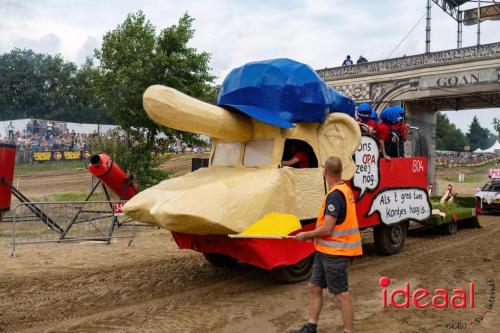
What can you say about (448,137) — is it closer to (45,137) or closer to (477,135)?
(477,135)

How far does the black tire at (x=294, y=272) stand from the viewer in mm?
6316

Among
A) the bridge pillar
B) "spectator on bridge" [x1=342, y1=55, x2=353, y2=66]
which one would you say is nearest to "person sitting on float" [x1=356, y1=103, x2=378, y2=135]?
the bridge pillar

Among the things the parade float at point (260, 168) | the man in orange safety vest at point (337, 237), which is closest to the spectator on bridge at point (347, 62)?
the parade float at point (260, 168)

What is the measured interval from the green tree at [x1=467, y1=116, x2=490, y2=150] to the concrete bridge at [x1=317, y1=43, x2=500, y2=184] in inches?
3210

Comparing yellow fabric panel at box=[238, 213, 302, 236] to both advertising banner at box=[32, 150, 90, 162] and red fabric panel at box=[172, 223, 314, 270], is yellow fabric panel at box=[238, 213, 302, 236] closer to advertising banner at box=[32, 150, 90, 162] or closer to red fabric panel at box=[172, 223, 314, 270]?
red fabric panel at box=[172, 223, 314, 270]

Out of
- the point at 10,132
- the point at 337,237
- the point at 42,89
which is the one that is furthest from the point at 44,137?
the point at 337,237

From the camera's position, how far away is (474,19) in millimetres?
23984

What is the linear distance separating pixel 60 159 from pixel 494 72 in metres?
27.4

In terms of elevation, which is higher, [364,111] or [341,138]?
[364,111]

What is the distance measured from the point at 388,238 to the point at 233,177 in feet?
12.5

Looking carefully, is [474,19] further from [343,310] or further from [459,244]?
[343,310]

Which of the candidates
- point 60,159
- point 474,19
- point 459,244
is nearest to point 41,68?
point 60,159

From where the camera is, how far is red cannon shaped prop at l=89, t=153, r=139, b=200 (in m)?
10.9

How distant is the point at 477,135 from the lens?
94.3m
